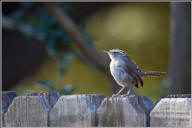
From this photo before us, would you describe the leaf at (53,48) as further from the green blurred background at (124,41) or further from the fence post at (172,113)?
the fence post at (172,113)

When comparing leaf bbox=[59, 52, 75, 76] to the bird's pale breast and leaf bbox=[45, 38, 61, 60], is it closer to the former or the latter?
leaf bbox=[45, 38, 61, 60]

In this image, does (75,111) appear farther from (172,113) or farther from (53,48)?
(53,48)

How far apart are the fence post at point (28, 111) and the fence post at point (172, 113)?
72 cm

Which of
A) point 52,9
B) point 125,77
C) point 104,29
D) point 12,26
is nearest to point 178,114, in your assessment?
point 125,77

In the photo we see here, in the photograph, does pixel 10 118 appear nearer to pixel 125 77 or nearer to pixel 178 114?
pixel 178 114

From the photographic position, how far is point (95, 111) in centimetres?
278

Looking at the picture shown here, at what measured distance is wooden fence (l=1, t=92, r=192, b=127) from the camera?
8.43 ft

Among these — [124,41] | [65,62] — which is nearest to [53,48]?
[65,62]

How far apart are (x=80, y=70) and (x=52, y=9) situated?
8.68 ft

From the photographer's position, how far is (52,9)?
557 centimetres

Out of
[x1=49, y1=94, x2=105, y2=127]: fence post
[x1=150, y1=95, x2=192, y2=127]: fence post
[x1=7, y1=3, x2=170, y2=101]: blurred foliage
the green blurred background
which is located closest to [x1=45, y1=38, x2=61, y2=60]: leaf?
[x1=7, y1=3, x2=170, y2=101]: blurred foliage

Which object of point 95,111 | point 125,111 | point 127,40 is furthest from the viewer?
point 127,40

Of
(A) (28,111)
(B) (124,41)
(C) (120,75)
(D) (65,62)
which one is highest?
(B) (124,41)

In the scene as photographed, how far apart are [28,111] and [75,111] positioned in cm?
37
